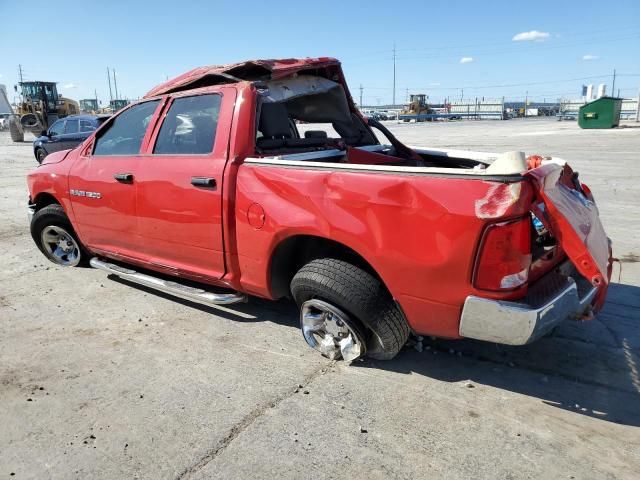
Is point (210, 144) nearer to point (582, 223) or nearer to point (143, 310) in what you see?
point (143, 310)

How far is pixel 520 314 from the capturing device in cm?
249

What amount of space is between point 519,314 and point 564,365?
1.07 metres

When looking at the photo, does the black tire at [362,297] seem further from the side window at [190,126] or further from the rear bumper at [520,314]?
the side window at [190,126]

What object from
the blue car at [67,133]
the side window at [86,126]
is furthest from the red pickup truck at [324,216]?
the side window at [86,126]

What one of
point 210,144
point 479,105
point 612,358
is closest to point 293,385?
point 210,144

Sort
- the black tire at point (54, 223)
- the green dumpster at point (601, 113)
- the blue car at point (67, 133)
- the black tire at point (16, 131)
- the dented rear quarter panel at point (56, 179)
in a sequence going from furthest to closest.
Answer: the black tire at point (16, 131) < the green dumpster at point (601, 113) < the blue car at point (67, 133) < the black tire at point (54, 223) < the dented rear quarter panel at point (56, 179)

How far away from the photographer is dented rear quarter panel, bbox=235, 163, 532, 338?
247cm

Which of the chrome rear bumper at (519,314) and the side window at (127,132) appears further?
the side window at (127,132)

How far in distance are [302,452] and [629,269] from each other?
13.1 ft

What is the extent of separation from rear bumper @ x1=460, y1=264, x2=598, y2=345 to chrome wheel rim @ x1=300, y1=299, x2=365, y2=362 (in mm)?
774

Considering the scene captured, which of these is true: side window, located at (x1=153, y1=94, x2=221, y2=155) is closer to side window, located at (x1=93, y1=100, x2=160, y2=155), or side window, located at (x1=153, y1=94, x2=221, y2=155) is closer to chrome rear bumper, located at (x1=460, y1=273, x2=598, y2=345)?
side window, located at (x1=93, y1=100, x2=160, y2=155)

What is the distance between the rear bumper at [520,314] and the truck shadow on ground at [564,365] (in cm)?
57

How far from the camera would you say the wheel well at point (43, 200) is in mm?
5305

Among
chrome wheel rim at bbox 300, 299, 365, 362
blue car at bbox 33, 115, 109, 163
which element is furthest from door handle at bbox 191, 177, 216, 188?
blue car at bbox 33, 115, 109, 163
